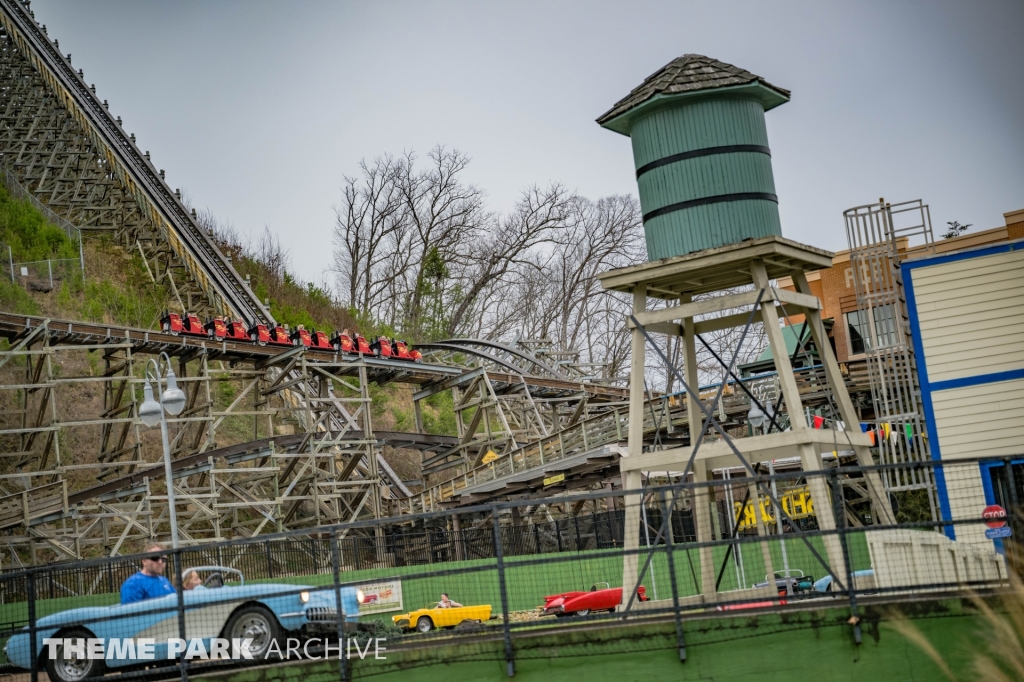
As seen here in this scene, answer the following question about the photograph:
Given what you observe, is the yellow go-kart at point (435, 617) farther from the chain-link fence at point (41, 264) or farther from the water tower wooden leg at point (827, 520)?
the chain-link fence at point (41, 264)

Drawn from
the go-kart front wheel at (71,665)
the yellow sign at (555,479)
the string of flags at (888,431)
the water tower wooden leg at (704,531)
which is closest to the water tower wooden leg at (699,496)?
the water tower wooden leg at (704,531)

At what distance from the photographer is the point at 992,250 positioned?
611 inches

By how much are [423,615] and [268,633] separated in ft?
20.4

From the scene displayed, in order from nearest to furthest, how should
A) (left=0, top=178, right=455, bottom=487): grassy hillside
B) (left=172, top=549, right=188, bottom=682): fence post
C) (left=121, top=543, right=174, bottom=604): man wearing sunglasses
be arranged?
(left=172, top=549, right=188, bottom=682): fence post, (left=121, top=543, right=174, bottom=604): man wearing sunglasses, (left=0, top=178, right=455, bottom=487): grassy hillside

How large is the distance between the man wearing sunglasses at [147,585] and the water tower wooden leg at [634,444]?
4.75 metres

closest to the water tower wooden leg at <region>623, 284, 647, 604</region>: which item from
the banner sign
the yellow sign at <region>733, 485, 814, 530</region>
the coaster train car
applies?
the banner sign

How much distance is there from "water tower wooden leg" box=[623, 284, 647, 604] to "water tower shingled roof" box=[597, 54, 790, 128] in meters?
2.25

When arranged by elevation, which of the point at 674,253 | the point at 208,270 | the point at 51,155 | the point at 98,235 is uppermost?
the point at 51,155

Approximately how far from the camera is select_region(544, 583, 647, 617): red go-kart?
653 inches

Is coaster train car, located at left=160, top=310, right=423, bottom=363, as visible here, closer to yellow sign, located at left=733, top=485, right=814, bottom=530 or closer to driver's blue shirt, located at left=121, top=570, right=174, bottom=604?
yellow sign, located at left=733, top=485, right=814, bottom=530

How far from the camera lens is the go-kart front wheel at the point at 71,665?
438 inches

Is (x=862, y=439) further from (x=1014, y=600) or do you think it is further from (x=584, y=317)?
(x=584, y=317)

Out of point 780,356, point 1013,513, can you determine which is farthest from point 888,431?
point 1013,513

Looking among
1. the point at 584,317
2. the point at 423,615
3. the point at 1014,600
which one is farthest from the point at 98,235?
the point at 1014,600
